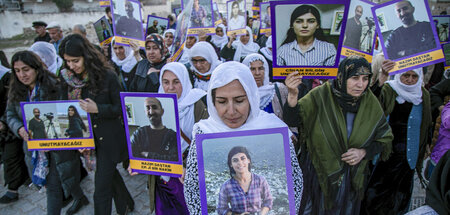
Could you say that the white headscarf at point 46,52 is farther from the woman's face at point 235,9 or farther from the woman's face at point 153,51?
the woman's face at point 235,9

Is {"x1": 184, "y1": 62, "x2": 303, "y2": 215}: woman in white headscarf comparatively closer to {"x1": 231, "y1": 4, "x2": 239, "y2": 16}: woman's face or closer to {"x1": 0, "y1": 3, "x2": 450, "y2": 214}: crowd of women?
{"x1": 0, "y1": 3, "x2": 450, "y2": 214}: crowd of women

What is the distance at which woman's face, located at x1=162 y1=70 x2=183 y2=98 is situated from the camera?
9.27 ft

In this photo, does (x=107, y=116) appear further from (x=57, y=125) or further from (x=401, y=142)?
(x=401, y=142)

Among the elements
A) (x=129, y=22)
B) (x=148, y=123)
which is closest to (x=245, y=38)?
(x=129, y=22)

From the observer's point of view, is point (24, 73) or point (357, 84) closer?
point (357, 84)

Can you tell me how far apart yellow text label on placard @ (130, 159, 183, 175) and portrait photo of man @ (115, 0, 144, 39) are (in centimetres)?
222

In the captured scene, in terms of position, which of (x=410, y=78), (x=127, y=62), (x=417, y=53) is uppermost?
(x=127, y=62)

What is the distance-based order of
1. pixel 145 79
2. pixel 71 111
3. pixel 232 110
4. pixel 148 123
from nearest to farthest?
pixel 232 110 < pixel 148 123 < pixel 71 111 < pixel 145 79

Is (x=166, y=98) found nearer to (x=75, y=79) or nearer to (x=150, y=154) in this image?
(x=150, y=154)

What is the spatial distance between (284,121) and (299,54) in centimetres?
62

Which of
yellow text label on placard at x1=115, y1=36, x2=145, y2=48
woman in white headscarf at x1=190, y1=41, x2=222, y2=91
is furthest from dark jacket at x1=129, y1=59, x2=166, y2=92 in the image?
woman in white headscarf at x1=190, y1=41, x2=222, y2=91

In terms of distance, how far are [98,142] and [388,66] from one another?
3.22 m

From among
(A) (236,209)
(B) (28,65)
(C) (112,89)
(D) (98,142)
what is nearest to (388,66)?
(A) (236,209)

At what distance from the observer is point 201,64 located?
4070mm
